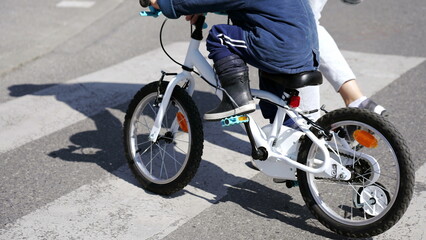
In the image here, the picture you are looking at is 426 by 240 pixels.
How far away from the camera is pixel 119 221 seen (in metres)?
4.88

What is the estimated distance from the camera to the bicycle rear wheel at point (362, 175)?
4246mm

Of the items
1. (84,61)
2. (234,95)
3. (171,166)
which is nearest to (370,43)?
(84,61)

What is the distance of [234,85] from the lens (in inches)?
181

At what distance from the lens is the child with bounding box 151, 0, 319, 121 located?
4.42m

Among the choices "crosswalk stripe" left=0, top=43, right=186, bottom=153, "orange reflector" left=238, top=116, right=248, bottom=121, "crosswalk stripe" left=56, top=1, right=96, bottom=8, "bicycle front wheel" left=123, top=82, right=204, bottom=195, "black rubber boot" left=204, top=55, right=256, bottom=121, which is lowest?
"crosswalk stripe" left=56, top=1, right=96, bottom=8

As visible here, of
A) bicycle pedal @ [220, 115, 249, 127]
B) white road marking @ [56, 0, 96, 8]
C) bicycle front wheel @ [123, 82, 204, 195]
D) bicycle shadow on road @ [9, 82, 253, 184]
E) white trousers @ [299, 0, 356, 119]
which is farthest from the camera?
white road marking @ [56, 0, 96, 8]

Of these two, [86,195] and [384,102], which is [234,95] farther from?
[384,102]

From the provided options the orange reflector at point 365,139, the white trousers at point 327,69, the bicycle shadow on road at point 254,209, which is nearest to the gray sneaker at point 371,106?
the white trousers at point 327,69

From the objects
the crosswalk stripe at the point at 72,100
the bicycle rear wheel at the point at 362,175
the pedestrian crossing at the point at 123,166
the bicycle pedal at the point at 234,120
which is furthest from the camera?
the crosswalk stripe at the point at 72,100

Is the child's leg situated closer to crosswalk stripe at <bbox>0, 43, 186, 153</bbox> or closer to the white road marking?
crosswalk stripe at <bbox>0, 43, 186, 153</bbox>

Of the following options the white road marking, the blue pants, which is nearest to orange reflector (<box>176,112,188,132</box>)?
the blue pants

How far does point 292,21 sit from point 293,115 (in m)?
0.56

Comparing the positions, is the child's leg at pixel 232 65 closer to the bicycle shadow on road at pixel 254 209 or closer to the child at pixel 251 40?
the child at pixel 251 40

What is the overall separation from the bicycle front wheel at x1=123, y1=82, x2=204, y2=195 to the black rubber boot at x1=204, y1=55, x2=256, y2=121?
341 mm
